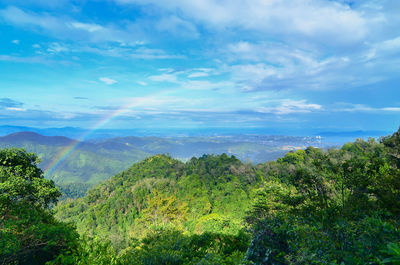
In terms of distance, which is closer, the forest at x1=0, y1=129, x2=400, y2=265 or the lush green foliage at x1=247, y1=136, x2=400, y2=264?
the lush green foliage at x1=247, y1=136, x2=400, y2=264

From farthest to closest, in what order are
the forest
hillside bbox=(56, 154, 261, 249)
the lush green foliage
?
hillside bbox=(56, 154, 261, 249) < the forest < the lush green foliage

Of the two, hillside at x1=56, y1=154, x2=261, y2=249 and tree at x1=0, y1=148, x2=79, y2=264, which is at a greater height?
tree at x1=0, y1=148, x2=79, y2=264

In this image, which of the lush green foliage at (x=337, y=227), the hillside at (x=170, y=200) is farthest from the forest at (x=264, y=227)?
the hillside at (x=170, y=200)

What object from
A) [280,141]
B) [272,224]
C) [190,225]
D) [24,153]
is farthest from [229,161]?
[280,141]

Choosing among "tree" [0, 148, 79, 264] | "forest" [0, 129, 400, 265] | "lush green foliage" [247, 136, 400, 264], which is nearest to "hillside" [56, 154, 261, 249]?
"forest" [0, 129, 400, 265]

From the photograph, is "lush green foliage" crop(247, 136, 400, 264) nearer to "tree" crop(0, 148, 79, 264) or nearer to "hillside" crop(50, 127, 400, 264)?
"hillside" crop(50, 127, 400, 264)


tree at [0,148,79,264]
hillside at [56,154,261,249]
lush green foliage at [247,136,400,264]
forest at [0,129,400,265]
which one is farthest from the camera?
hillside at [56,154,261,249]

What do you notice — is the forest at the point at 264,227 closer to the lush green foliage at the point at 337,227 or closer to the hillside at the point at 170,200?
the lush green foliage at the point at 337,227

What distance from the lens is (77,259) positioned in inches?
292

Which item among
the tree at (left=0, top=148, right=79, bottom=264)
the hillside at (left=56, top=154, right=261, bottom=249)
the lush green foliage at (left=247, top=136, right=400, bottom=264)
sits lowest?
the hillside at (left=56, top=154, right=261, bottom=249)

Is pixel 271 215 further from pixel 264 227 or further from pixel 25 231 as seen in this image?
pixel 25 231

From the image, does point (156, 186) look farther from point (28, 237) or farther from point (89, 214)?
point (28, 237)

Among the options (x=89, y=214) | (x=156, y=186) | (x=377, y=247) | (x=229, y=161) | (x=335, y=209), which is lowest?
(x=89, y=214)

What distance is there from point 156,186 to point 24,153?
4698 centimetres
